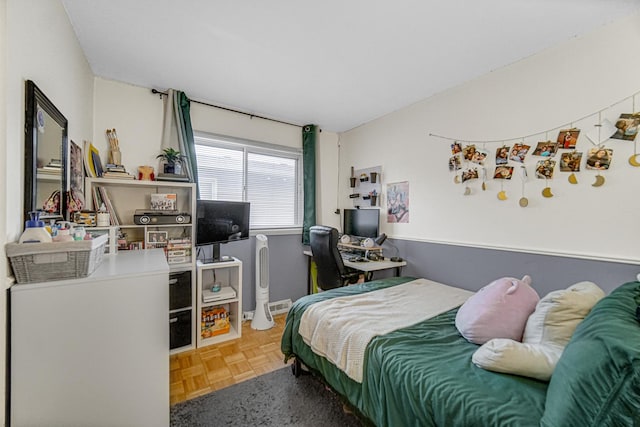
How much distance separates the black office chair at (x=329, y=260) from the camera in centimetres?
253

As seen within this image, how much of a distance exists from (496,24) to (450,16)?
34 centimetres

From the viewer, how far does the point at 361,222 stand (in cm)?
326

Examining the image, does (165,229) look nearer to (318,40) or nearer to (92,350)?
(92,350)

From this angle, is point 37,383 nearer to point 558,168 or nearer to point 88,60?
point 88,60

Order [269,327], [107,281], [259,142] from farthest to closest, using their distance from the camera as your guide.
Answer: [259,142]
[269,327]
[107,281]

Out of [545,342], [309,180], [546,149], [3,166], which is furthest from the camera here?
[309,180]

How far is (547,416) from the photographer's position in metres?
0.81

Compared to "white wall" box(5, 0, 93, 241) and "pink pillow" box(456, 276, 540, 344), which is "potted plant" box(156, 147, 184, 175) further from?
"pink pillow" box(456, 276, 540, 344)

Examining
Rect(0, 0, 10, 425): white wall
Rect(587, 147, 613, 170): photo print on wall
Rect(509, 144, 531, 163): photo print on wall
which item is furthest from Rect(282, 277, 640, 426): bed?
Rect(0, 0, 10, 425): white wall

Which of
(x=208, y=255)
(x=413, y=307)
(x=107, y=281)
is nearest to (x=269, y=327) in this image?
(x=208, y=255)

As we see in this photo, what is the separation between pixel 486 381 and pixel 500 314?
442 millimetres

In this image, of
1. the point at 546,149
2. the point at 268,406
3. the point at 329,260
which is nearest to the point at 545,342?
the point at 546,149

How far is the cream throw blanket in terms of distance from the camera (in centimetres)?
146

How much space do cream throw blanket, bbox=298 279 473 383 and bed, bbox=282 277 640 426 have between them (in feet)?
0.19
